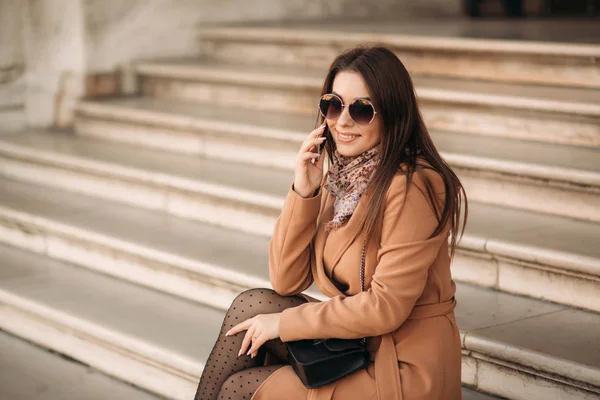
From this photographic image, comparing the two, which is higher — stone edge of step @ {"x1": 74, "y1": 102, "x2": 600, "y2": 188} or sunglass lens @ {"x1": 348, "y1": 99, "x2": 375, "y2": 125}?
sunglass lens @ {"x1": 348, "y1": 99, "x2": 375, "y2": 125}

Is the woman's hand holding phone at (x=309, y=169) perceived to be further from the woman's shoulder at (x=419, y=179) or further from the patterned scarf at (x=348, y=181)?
the woman's shoulder at (x=419, y=179)

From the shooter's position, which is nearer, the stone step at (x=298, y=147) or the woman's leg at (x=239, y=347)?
the woman's leg at (x=239, y=347)

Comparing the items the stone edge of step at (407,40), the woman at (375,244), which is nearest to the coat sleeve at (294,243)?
the woman at (375,244)

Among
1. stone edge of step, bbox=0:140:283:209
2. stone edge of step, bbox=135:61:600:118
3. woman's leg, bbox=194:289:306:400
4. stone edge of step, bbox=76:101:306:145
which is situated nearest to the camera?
woman's leg, bbox=194:289:306:400

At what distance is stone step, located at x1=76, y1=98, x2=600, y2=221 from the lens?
11.0 feet

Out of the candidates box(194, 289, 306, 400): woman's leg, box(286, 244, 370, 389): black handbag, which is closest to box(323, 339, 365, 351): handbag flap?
box(286, 244, 370, 389): black handbag

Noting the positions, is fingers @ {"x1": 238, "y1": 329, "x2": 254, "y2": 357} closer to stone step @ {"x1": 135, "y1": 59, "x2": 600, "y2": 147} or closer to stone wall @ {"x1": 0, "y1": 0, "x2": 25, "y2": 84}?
stone step @ {"x1": 135, "y1": 59, "x2": 600, "y2": 147}

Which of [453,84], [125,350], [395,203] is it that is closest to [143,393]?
[125,350]

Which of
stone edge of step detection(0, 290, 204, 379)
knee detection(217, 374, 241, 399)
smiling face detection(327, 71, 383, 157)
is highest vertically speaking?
smiling face detection(327, 71, 383, 157)

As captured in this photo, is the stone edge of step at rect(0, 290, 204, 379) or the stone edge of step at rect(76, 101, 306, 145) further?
the stone edge of step at rect(76, 101, 306, 145)

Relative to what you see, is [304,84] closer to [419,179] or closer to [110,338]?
[110,338]

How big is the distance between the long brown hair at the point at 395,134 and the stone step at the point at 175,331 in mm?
692

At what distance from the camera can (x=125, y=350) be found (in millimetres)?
3441

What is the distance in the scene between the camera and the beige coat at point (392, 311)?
7.02 ft
